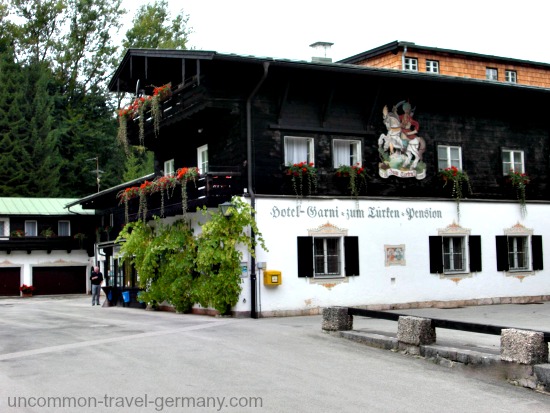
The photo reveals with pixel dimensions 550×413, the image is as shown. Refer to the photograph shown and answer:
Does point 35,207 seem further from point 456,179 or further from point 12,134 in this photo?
point 456,179

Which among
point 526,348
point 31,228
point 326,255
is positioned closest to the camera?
point 526,348

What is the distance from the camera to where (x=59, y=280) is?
4638 cm

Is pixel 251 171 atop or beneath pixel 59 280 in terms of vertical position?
atop

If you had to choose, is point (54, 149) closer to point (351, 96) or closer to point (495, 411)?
point (351, 96)

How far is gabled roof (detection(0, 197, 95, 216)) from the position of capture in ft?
151

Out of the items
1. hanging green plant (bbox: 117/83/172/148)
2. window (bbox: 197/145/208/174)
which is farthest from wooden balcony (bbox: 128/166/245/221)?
hanging green plant (bbox: 117/83/172/148)

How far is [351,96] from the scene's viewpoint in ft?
76.3

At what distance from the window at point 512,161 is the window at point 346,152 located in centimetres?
588

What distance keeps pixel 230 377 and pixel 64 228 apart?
39042mm

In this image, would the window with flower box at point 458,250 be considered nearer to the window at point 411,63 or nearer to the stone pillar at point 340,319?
the window at point 411,63

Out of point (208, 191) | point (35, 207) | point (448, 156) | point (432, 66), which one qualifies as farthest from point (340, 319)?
point (35, 207)

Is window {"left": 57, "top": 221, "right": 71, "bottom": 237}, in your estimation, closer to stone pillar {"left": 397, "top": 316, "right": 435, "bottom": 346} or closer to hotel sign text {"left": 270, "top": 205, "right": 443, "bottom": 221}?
hotel sign text {"left": 270, "top": 205, "right": 443, "bottom": 221}

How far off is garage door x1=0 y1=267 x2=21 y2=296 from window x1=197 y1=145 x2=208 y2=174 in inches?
990

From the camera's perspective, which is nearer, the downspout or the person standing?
the downspout
